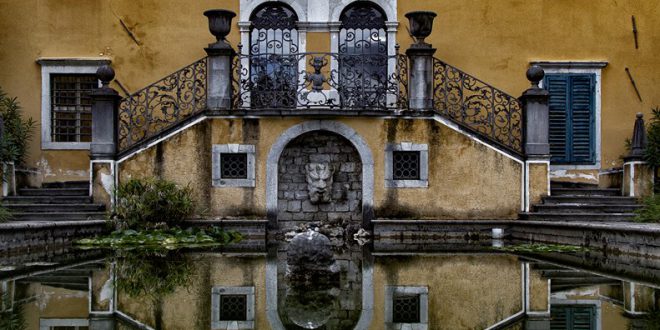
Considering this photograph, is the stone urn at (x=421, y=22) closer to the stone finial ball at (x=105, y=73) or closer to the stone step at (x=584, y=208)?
the stone step at (x=584, y=208)

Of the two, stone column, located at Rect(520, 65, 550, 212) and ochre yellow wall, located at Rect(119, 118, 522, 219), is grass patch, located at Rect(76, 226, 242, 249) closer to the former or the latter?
ochre yellow wall, located at Rect(119, 118, 522, 219)

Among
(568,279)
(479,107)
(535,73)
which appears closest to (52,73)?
(479,107)

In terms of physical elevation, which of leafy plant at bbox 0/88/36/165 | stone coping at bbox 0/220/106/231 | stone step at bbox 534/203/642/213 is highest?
leafy plant at bbox 0/88/36/165

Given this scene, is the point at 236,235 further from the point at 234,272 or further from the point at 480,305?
the point at 480,305

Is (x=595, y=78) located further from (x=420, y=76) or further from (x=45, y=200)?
(x=45, y=200)

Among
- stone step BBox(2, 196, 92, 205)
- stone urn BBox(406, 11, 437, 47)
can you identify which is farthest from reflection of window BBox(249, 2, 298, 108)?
stone step BBox(2, 196, 92, 205)

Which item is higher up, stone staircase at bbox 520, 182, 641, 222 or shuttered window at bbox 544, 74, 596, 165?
shuttered window at bbox 544, 74, 596, 165

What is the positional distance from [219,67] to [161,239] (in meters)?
3.74

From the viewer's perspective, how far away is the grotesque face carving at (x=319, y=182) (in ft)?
58.4

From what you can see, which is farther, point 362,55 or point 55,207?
point 362,55

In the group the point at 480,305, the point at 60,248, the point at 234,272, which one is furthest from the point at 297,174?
the point at 480,305

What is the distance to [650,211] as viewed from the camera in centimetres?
1675

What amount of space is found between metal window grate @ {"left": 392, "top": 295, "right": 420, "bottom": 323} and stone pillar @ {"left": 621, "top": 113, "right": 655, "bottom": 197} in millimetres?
10208

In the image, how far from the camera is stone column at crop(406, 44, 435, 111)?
58.7ft
